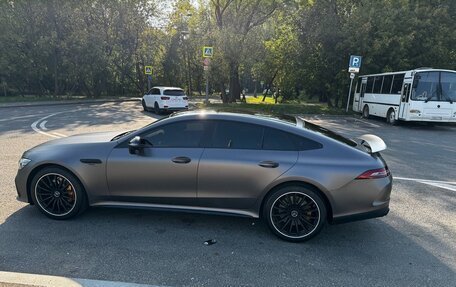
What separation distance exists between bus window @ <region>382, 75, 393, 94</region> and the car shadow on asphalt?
13378mm

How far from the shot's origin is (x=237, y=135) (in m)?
3.85

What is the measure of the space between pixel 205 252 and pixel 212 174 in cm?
86

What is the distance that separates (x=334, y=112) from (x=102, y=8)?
21986mm

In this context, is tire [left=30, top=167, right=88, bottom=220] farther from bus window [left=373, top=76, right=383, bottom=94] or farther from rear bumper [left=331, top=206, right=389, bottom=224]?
bus window [left=373, top=76, right=383, bottom=94]

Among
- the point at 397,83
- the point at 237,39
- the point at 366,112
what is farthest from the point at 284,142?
the point at 237,39

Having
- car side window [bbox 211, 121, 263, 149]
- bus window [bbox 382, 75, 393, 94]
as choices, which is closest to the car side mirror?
car side window [bbox 211, 121, 263, 149]

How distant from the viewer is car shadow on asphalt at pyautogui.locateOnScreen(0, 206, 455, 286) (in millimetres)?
3023

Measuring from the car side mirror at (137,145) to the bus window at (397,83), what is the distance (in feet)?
46.4

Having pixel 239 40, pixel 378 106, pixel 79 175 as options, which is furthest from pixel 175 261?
pixel 239 40

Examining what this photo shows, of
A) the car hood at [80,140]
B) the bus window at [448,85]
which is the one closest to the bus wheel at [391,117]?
the bus window at [448,85]

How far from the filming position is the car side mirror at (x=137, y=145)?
3811mm

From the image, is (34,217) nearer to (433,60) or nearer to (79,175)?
(79,175)

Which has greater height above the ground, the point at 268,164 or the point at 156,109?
the point at 268,164

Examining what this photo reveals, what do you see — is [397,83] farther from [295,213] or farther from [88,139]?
[88,139]
